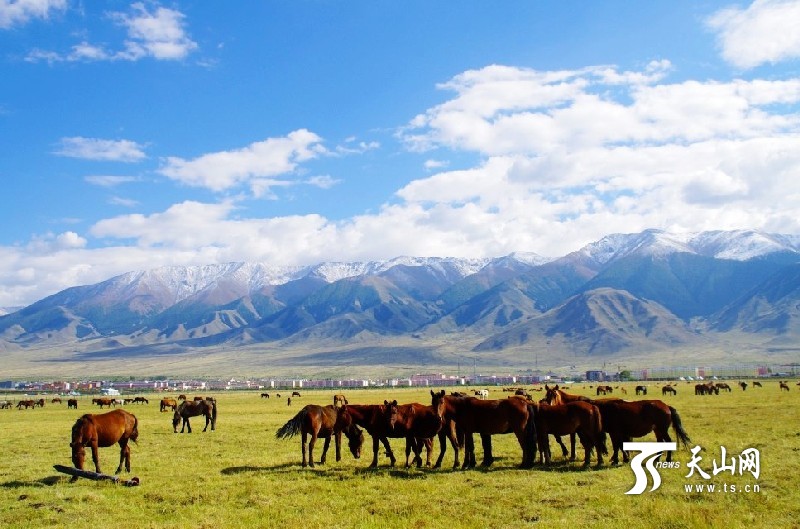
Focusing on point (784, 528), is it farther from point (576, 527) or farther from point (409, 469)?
point (409, 469)

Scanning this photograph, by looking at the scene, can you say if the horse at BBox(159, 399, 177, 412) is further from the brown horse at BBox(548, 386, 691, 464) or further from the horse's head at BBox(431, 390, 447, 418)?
the brown horse at BBox(548, 386, 691, 464)

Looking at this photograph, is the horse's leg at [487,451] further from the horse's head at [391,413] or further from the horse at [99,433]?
the horse at [99,433]

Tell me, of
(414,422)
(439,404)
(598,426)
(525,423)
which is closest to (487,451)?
(525,423)

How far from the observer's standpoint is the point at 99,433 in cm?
1945

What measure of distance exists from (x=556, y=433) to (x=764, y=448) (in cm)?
827

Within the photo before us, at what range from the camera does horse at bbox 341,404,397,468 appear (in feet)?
68.1

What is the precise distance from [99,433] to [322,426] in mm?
6971

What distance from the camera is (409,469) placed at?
65.9 feet

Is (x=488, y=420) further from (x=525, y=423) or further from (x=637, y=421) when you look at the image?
(x=637, y=421)

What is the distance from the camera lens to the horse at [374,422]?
20.8 m

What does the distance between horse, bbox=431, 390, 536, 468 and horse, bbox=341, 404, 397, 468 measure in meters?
1.88

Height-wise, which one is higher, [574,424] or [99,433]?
[99,433]

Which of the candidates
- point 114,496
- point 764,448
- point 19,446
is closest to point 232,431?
point 19,446

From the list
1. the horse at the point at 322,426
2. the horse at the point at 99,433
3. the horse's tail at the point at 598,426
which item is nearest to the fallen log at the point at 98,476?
the horse at the point at 99,433
